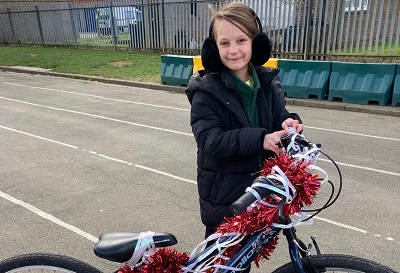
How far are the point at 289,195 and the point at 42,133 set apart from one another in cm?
656

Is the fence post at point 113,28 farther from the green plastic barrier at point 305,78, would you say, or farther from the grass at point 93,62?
the green plastic barrier at point 305,78

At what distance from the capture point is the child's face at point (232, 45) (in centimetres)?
193

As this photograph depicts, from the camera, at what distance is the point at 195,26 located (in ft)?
52.9

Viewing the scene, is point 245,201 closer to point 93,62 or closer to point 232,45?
point 232,45

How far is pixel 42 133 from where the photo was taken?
722 cm

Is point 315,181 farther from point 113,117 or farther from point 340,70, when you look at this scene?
point 340,70

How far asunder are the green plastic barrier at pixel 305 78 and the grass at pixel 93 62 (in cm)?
435

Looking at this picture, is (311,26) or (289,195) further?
(311,26)

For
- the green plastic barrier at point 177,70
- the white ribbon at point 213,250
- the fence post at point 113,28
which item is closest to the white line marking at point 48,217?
the white ribbon at point 213,250

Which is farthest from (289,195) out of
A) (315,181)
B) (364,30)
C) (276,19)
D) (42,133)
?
(276,19)

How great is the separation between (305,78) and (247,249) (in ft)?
27.9

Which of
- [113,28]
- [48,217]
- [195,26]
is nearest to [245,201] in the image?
[48,217]

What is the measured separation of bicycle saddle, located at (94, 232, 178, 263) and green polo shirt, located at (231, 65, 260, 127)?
743 millimetres

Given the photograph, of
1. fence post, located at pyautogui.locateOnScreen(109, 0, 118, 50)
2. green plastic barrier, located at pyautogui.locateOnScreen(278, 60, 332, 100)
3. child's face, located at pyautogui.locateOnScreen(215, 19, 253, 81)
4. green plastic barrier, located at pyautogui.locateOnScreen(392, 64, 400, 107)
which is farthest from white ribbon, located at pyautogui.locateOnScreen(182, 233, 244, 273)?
fence post, located at pyautogui.locateOnScreen(109, 0, 118, 50)
